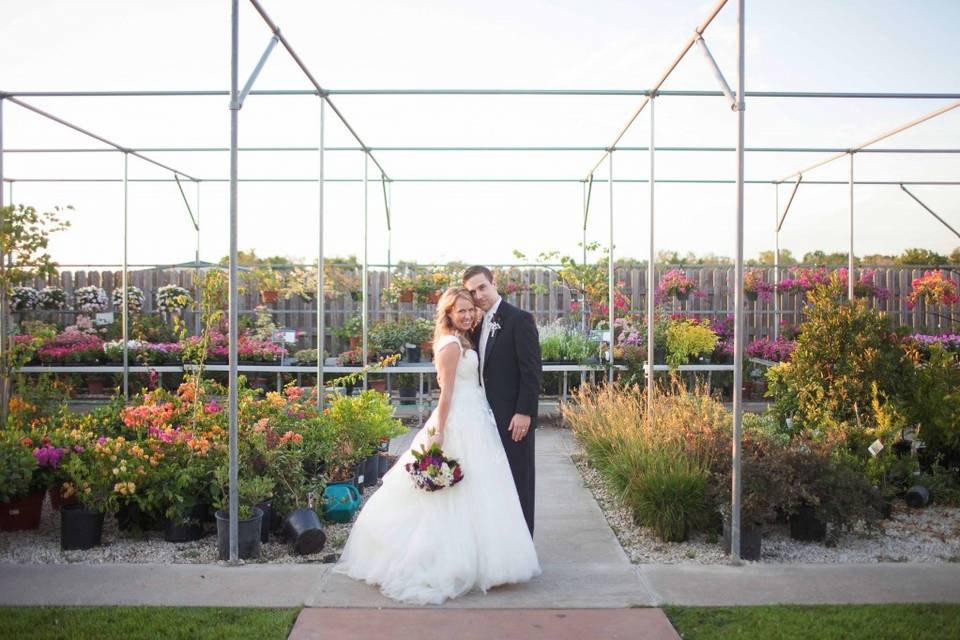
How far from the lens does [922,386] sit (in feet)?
20.6

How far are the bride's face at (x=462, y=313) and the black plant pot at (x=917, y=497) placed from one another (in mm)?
3666

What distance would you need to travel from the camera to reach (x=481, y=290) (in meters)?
4.52

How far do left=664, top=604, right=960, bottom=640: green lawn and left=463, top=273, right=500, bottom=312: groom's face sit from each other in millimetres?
1849

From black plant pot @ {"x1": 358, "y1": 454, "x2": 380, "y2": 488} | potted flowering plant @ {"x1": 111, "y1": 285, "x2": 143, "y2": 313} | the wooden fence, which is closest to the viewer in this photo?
black plant pot @ {"x1": 358, "y1": 454, "x2": 380, "y2": 488}

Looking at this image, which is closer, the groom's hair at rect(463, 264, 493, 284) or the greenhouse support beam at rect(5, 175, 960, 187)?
the groom's hair at rect(463, 264, 493, 284)

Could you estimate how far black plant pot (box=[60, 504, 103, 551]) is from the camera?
4.82 m

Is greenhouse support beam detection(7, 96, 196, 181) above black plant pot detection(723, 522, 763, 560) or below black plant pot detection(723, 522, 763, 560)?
above

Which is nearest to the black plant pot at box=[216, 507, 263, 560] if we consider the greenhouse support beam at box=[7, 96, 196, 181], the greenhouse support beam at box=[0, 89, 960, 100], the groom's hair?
the groom's hair

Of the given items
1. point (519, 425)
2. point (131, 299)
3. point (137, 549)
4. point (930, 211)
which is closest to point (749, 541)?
point (519, 425)

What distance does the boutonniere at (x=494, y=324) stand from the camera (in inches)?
177

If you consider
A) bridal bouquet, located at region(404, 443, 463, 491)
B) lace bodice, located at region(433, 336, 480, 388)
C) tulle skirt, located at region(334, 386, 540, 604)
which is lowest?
tulle skirt, located at region(334, 386, 540, 604)

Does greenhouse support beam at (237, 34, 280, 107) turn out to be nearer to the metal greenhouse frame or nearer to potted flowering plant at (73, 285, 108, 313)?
the metal greenhouse frame

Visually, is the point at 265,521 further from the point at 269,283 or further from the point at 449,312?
the point at 269,283

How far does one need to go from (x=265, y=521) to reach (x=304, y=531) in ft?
1.26
